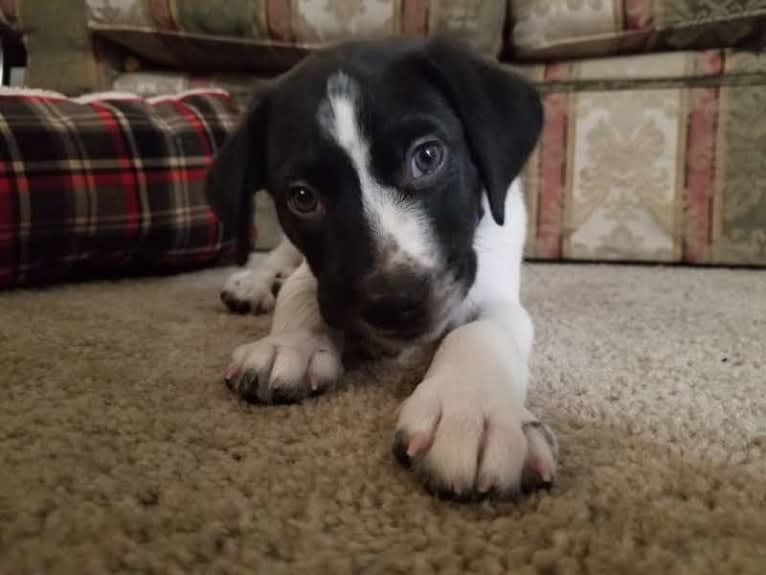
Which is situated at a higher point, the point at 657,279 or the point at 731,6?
the point at 731,6

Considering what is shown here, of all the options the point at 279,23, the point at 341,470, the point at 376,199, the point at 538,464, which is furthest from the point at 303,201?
the point at 279,23

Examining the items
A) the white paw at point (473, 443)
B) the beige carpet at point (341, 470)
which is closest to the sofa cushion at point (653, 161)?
the beige carpet at point (341, 470)

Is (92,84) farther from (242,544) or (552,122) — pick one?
(242,544)

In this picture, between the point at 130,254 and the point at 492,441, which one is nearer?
the point at 492,441

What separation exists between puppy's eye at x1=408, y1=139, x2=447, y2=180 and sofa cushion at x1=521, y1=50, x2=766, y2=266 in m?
1.66

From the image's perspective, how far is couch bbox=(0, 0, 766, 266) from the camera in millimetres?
2689

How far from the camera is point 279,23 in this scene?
114 inches

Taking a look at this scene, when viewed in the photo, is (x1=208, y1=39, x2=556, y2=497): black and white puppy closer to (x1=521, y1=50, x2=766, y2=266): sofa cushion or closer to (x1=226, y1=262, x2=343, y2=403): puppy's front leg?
(x1=226, y1=262, x2=343, y2=403): puppy's front leg

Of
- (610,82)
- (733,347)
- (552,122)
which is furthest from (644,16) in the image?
(733,347)

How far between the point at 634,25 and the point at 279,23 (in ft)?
4.32

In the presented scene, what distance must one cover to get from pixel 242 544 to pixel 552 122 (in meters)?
2.45

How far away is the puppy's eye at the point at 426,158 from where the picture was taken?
1.30 metres

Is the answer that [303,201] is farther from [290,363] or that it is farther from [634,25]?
[634,25]

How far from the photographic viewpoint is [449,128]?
1356 mm
